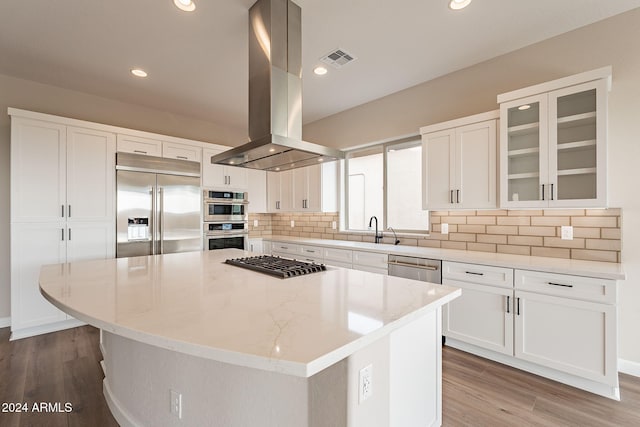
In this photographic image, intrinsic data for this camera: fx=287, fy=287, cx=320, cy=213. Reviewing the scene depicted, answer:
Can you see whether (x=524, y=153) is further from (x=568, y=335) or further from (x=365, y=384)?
(x=365, y=384)

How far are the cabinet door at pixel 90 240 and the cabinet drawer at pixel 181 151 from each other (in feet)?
3.71

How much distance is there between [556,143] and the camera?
7.52 ft

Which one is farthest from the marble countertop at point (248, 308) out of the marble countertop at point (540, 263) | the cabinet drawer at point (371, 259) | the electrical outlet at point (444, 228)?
the electrical outlet at point (444, 228)

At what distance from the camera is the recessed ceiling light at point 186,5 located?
82.3 inches

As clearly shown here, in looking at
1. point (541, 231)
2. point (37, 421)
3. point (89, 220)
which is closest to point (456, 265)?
point (541, 231)

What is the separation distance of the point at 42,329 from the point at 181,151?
254 centimetres

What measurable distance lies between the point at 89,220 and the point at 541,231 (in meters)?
4.71

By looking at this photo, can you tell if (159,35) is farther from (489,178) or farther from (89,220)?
(489,178)

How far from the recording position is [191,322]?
0.99 m

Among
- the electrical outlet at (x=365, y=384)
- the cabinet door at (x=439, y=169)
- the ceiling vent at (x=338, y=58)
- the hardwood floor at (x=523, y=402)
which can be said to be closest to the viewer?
the electrical outlet at (x=365, y=384)

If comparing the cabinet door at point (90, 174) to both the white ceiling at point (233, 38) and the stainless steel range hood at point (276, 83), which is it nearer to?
the white ceiling at point (233, 38)

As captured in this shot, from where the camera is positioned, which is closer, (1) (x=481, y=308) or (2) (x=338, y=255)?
(1) (x=481, y=308)

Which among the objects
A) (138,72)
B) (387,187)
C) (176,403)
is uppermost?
(138,72)

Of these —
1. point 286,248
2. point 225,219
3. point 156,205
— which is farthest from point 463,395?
point 156,205
